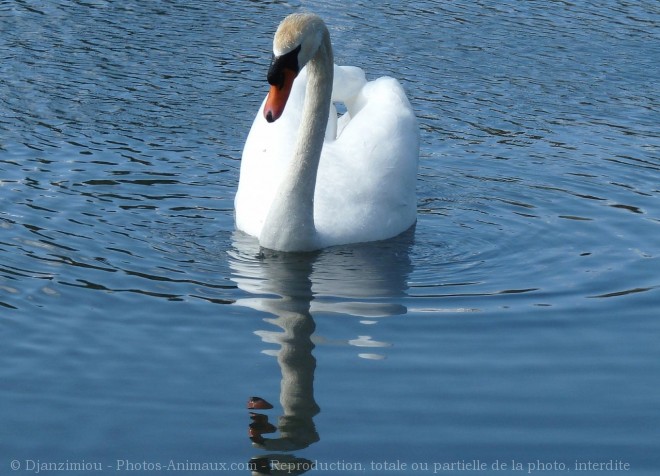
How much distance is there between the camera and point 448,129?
11.0m

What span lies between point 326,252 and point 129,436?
298 cm

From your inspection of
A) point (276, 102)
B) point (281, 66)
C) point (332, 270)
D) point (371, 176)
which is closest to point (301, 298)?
point (332, 270)

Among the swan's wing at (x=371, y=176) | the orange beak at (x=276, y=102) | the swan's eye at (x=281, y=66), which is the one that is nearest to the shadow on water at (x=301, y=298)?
the swan's wing at (x=371, y=176)

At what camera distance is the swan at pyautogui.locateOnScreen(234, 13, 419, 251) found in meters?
7.75

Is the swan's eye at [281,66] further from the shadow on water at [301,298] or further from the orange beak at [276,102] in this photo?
the shadow on water at [301,298]

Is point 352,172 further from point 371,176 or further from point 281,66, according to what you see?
point 281,66

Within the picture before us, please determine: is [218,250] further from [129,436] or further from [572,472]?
[572,472]

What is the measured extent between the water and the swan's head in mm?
1038

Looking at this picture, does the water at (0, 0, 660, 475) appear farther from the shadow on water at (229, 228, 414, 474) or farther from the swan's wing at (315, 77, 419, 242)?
the swan's wing at (315, 77, 419, 242)

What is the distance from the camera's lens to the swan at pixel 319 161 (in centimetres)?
775

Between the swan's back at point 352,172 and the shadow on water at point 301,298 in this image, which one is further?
the swan's back at point 352,172

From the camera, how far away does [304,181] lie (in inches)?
315

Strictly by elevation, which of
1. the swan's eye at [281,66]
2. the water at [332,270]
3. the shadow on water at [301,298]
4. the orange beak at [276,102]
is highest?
the swan's eye at [281,66]

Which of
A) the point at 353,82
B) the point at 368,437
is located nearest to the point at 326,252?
the point at 353,82
